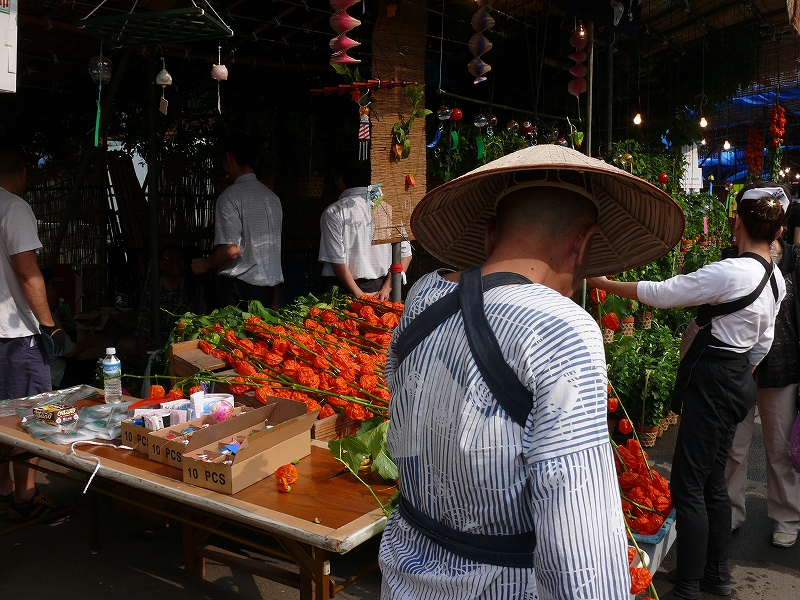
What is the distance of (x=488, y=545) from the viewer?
125 cm

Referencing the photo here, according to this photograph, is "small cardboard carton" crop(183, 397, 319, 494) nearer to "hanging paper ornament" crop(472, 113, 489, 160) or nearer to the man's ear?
the man's ear

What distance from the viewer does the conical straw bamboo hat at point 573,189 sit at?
1357 millimetres

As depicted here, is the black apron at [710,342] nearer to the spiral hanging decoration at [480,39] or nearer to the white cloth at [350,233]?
the spiral hanging decoration at [480,39]

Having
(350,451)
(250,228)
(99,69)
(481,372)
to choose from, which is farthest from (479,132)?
(481,372)

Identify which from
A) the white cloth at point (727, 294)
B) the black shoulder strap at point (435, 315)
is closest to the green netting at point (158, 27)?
the white cloth at point (727, 294)

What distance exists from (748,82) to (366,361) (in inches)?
371

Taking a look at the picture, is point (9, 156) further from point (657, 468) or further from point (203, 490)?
point (657, 468)

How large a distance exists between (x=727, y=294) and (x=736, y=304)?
6cm

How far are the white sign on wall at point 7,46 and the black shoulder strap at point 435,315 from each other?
2783mm

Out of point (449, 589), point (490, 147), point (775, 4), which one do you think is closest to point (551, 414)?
point (449, 589)

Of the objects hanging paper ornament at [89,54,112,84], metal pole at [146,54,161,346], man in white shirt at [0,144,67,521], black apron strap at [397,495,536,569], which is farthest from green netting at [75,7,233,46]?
black apron strap at [397,495,536,569]

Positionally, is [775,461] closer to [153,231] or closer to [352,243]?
[352,243]

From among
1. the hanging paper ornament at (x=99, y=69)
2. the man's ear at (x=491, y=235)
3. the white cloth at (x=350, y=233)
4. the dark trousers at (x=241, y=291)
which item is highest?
the hanging paper ornament at (x=99, y=69)

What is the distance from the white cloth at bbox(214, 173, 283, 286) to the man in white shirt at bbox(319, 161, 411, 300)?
1.35 ft
